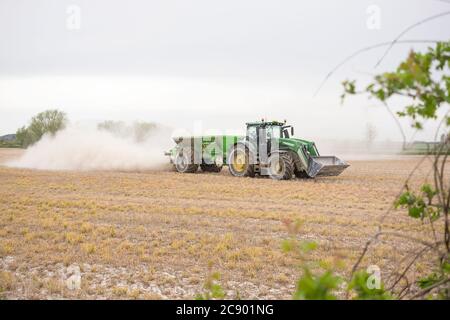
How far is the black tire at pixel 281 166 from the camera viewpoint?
651 inches

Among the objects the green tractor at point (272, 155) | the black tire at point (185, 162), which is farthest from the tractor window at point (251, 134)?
the black tire at point (185, 162)

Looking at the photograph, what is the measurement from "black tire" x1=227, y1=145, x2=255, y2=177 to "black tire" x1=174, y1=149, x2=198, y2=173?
101 inches

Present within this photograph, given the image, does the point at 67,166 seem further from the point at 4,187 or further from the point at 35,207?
the point at 35,207

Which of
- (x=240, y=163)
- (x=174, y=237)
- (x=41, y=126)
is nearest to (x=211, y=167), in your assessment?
(x=240, y=163)

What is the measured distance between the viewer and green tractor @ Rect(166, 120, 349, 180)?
16.5m

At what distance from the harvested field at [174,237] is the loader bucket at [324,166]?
2.33m

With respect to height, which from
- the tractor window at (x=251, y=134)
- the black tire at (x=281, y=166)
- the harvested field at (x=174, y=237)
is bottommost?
the harvested field at (x=174, y=237)

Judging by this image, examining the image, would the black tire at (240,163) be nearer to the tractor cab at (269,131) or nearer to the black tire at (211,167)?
the tractor cab at (269,131)

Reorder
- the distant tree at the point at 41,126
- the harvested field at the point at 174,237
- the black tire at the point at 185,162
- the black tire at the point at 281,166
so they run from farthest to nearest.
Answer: the distant tree at the point at 41,126, the black tire at the point at 185,162, the black tire at the point at 281,166, the harvested field at the point at 174,237

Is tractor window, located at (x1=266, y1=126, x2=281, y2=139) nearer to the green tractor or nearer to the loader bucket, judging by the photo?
the green tractor

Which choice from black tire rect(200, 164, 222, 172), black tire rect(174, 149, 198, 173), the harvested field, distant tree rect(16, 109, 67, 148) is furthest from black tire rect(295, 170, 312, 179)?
distant tree rect(16, 109, 67, 148)

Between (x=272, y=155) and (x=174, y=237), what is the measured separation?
9.83 meters
